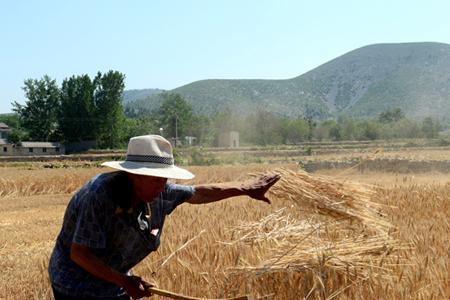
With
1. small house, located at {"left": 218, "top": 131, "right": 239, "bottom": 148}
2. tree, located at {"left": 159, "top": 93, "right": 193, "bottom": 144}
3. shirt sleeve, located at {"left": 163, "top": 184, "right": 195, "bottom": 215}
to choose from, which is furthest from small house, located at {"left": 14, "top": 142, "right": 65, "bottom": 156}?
shirt sleeve, located at {"left": 163, "top": 184, "right": 195, "bottom": 215}

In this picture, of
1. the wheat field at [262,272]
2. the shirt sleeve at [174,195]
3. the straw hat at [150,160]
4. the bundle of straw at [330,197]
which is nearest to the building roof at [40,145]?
the wheat field at [262,272]

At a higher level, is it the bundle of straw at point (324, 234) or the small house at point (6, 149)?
the bundle of straw at point (324, 234)

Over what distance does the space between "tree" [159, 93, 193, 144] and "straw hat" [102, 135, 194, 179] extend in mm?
88124

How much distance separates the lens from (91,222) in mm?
2654

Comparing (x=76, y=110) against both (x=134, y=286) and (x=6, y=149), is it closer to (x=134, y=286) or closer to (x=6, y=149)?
(x=6, y=149)

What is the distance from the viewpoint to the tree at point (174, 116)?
9525 centimetres

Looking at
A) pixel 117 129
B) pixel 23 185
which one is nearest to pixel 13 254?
pixel 23 185

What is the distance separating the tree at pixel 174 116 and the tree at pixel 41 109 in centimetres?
2558

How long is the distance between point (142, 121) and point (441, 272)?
3379 inches

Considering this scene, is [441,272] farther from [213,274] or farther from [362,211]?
[213,274]

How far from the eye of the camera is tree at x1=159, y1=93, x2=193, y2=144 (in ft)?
313

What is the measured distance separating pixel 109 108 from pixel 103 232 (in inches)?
2608

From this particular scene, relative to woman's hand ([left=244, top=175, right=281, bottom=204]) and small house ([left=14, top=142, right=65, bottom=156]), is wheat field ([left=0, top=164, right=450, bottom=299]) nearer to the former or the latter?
woman's hand ([left=244, top=175, right=281, bottom=204])

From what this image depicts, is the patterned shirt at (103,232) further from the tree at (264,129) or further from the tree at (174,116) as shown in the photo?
the tree at (174,116)
